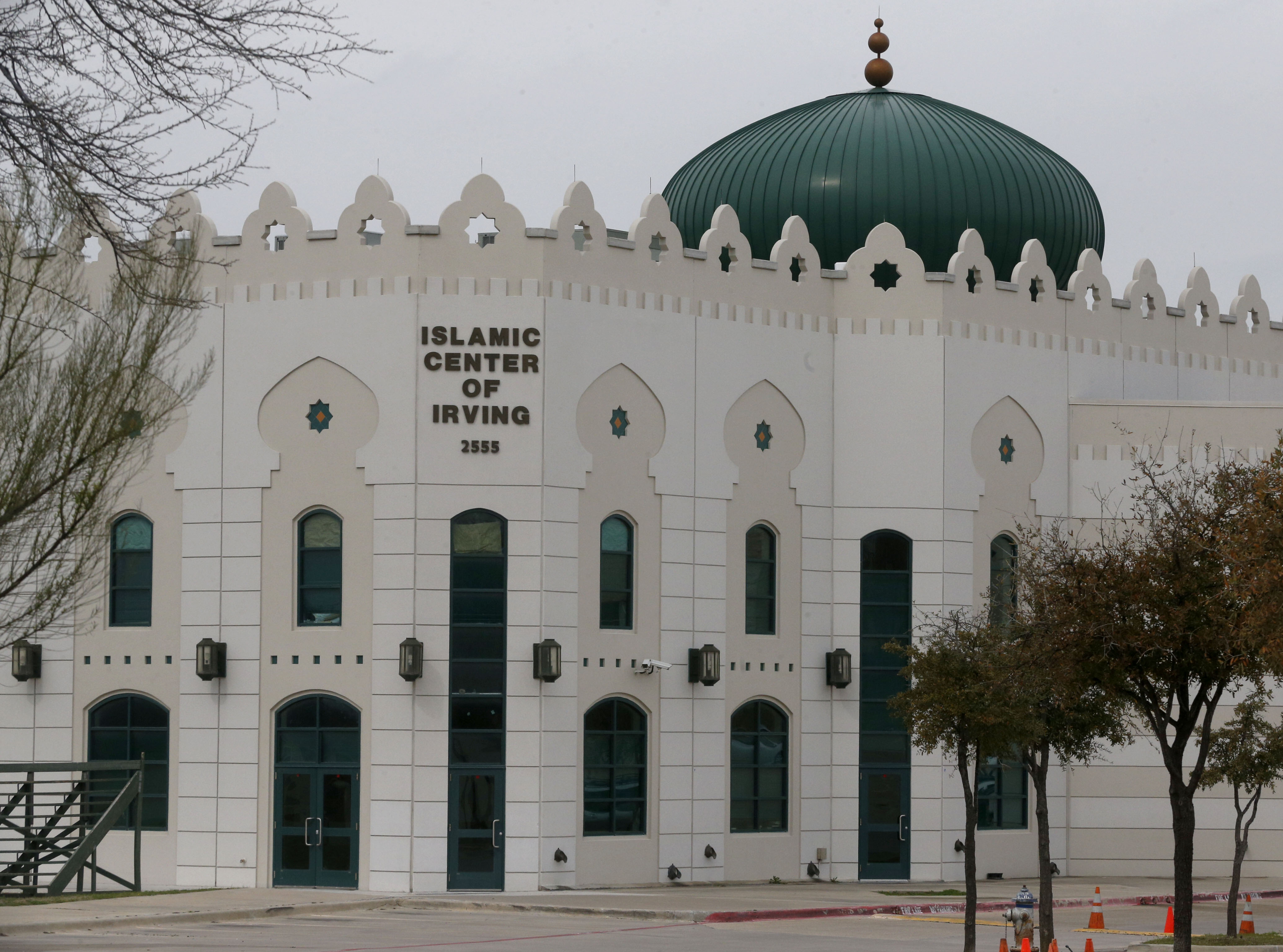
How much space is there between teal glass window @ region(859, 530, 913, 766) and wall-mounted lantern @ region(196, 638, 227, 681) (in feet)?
36.8

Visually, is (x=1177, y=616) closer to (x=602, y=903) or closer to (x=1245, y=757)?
(x=1245, y=757)

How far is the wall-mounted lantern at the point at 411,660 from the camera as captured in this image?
102 ft

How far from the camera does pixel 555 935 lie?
25.7m

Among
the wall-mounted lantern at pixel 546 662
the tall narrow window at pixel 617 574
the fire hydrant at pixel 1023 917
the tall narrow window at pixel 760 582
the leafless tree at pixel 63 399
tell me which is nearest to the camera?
the leafless tree at pixel 63 399

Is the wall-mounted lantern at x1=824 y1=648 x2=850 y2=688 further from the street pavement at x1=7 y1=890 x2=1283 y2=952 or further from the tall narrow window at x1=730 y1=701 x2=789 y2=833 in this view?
the street pavement at x1=7 y1=890 x2=1283 y2=952

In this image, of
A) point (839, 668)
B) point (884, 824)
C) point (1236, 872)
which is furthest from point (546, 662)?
point (1236, 872)

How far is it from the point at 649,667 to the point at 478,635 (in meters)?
3.06

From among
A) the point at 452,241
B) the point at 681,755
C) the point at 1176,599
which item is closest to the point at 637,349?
the point at 452,241

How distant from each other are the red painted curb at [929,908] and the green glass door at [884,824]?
126 inches

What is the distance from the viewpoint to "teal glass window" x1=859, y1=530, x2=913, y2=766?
3512 cm

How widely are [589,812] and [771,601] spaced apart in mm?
5265

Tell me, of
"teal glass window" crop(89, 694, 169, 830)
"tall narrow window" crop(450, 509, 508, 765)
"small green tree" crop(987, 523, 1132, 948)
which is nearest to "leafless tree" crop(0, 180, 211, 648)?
"small green tree" crop(987, 523, 1132, 948)

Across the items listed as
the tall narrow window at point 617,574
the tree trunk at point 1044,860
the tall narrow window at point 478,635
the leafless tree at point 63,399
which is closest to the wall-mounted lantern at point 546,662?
the tall narrow window at point 478,635

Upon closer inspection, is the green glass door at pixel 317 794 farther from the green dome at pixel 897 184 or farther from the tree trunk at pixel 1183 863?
the tree trunk at pixel 1183 863
